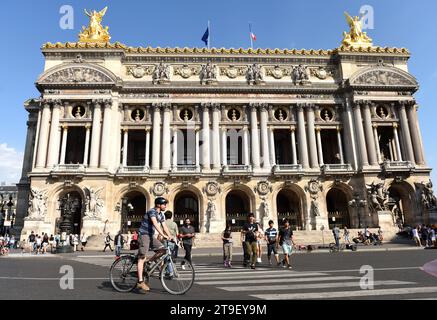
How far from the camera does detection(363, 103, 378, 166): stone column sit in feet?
122

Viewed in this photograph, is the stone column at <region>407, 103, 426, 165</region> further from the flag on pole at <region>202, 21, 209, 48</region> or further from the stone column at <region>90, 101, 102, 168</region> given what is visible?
the stone column at <region>90, 101, 102, 168</region>

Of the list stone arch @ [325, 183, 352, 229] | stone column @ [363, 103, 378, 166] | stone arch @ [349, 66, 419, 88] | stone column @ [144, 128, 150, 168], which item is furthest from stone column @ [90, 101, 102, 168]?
stone column @ [363, 103, 378, 166]

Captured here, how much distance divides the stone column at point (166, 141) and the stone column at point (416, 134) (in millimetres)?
29000

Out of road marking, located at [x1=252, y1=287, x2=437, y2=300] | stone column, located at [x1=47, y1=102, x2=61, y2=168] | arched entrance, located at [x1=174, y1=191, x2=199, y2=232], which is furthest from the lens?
arched entrance, located at [x1=174, y1=191, x2=199, y2=232]

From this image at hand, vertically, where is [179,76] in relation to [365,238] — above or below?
above

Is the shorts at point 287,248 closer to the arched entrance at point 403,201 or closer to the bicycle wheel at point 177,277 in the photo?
the bicycle wheel at point 177,277

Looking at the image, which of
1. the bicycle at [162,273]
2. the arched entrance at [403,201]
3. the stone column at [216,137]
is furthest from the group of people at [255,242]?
the arched entrance at [403,201]

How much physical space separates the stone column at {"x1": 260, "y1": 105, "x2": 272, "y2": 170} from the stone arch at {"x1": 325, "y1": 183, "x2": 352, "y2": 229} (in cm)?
795

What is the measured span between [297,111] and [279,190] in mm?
10154

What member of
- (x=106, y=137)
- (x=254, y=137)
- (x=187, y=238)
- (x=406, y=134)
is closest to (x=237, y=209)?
(x=254, y=137)

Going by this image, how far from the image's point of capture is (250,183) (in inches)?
1430

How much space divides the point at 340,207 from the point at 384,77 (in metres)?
17.0

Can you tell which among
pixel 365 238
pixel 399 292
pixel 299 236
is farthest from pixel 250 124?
→ pixel 399 292
